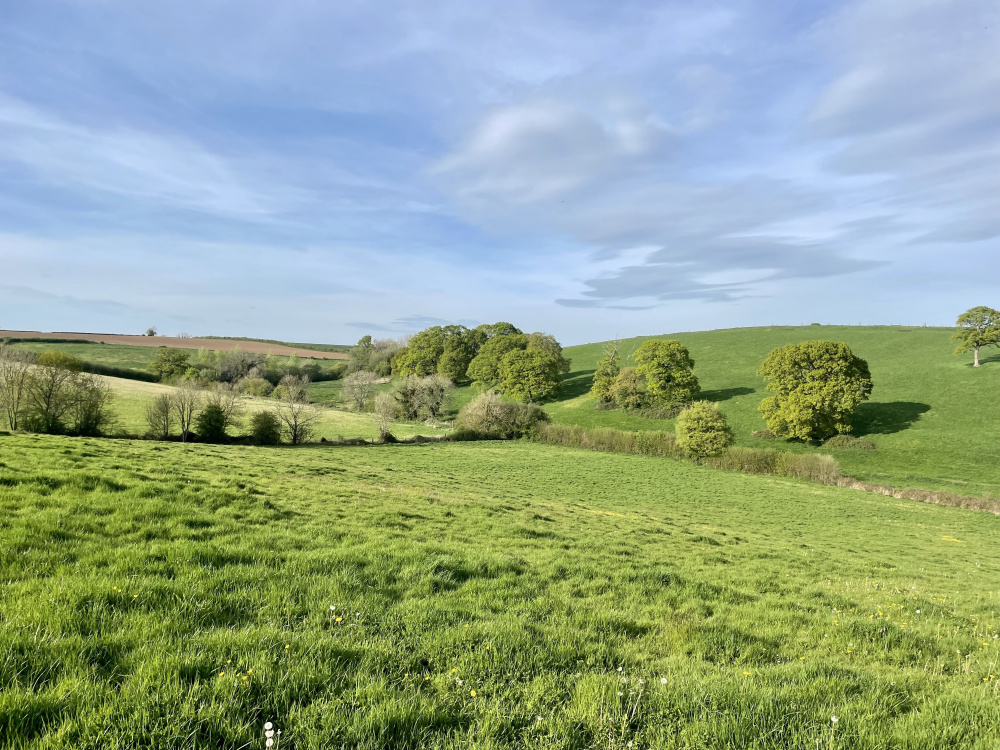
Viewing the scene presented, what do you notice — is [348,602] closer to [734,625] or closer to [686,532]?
[734,625]

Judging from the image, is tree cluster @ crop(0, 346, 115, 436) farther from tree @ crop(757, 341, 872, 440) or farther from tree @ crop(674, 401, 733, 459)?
tree @ crop(757, 341, 872, 440)

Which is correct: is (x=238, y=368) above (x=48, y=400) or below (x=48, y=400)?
above

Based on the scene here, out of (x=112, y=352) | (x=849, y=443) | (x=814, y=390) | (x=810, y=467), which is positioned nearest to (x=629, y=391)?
(x=814, y=390)

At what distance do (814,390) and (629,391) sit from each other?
24.6m

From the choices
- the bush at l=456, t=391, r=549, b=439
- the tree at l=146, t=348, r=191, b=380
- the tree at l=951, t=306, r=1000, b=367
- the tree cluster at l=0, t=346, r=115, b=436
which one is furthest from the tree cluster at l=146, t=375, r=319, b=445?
the tree at l=951, t=306, r=1000, b=367

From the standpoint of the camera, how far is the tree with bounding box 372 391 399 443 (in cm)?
5767

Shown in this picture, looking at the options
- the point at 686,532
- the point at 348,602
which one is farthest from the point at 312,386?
the point at 348,602

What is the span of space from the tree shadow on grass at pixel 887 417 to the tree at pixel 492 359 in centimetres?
5478

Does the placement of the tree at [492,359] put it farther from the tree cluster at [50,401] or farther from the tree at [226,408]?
the tree cluster at [50,401]

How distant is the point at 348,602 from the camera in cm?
568

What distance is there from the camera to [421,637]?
199 inches

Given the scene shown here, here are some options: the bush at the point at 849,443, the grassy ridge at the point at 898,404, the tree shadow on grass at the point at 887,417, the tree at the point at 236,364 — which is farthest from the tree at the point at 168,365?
the tree shadow on grass at the point at 887,417

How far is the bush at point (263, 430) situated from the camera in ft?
164

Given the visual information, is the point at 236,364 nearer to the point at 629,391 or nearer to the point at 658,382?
the point at 629,391
